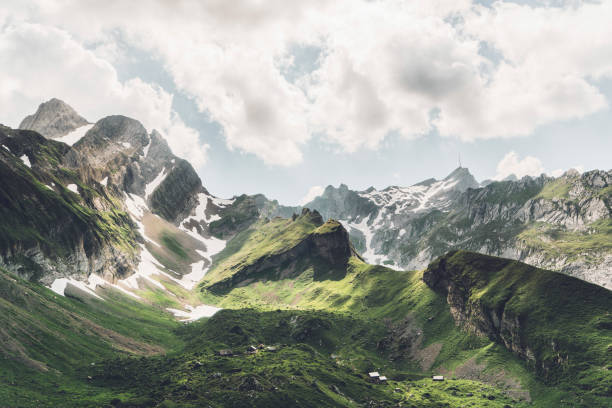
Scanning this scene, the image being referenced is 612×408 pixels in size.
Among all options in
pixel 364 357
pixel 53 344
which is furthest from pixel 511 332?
pixel 53 344

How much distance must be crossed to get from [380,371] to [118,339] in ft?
377

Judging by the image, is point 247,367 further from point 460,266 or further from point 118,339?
point 460,266

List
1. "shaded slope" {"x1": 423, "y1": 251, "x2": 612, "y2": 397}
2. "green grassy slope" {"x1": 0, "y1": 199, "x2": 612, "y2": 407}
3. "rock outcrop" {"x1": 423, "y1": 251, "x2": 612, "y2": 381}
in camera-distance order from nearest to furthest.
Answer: "green grassy slope" {"x1": 0, "y1": 199, "x2": 612, "y2": 407}
"shaded slope" {"x1": 423, "y1": 251, "x2": 612, "y2": 397}
"rock outcrop" {"x1": 423, "y1": 251, "x2": 612, "y2": 381}

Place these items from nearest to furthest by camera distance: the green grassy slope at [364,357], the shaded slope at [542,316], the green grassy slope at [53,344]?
the green grassy slope at [53,344] → the green grassy slope at [364,357] → the shaded slope at [542,316]

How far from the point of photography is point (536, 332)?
132000 mm

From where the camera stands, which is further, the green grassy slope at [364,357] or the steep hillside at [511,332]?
the steep hillside at [511,332]

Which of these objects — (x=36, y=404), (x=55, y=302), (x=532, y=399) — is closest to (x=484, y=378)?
(x=532, y=399)

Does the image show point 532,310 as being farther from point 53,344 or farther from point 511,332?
point 53,344

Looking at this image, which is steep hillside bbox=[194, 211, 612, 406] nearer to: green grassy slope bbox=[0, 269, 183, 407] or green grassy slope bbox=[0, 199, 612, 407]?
green grassy slope bbox=[0, 199, 612, 407]

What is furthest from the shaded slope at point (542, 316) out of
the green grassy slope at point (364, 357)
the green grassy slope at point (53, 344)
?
the green grassy slope at point (53, 344)

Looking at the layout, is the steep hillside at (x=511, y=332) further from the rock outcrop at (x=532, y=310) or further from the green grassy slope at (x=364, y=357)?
the green grassy slope at (x=364, y=357)

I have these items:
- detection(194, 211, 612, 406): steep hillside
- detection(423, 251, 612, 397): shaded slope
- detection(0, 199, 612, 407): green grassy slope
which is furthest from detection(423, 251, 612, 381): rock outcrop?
detection(0, 199, 612, 407): green grassy slope

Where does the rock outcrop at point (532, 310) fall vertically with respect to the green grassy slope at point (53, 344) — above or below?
above

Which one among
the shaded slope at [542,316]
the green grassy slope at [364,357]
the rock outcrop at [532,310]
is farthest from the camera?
the rock outcrop at [532,310]
